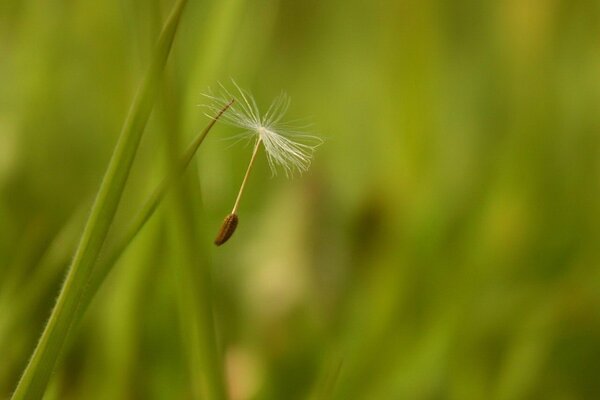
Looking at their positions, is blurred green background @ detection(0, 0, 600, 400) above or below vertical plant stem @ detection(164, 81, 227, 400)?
above

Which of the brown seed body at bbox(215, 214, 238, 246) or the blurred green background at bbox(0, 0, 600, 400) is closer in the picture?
the brown seed body at bbox(215, 214, 238, 246)

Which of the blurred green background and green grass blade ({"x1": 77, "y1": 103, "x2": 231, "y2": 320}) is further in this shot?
the blurred green background

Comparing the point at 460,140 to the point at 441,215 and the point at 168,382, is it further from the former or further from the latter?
the point at 168,382

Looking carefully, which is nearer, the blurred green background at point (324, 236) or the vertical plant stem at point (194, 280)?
the vertical plant stem at point (194, 280)

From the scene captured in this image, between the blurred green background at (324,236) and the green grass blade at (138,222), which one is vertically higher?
the blurred green background at (324,236)

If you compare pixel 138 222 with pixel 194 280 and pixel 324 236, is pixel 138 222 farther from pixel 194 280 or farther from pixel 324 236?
pixel 324 236

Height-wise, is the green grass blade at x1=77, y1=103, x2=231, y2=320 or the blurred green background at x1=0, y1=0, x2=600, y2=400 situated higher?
the blurred green background at x1=0, y1=0, x2=600, y2=400
